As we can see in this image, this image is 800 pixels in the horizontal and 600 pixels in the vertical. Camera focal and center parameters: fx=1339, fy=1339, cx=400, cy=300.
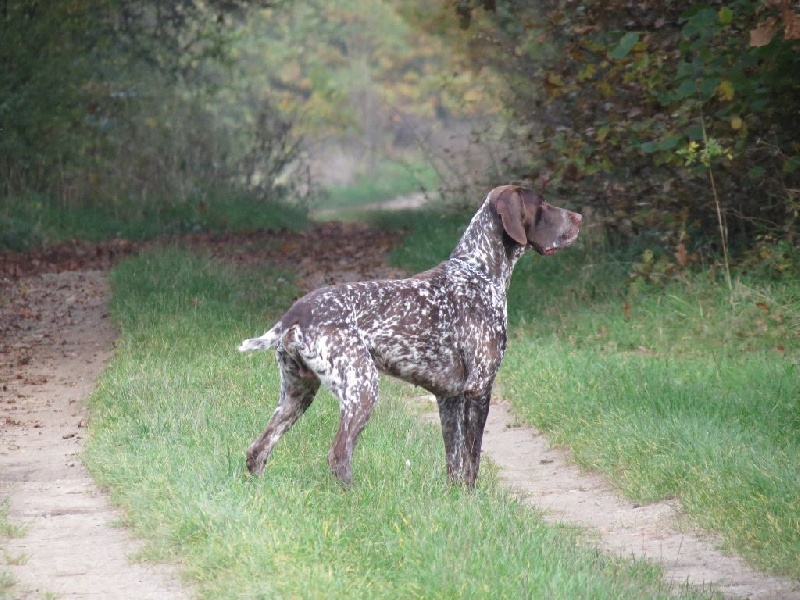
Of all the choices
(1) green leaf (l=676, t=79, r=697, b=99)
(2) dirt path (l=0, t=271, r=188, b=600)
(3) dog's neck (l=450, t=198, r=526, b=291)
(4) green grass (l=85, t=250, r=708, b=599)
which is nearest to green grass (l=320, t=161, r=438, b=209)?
(2) dirt path (l=0, t=271, r=188, b=600)

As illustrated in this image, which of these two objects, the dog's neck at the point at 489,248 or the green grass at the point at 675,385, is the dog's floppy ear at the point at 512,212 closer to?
the dog's neck at the point at 489,248

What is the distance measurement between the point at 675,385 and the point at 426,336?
3122mm

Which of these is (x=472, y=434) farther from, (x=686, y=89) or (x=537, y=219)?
(x=686, y=89)

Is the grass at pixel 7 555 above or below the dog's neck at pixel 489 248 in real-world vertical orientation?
below

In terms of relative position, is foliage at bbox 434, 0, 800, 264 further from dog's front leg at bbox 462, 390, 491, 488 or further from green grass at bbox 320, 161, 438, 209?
green grass at bbox 320, 161, 438, 209

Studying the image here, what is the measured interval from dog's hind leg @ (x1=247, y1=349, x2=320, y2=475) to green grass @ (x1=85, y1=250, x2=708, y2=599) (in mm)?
113

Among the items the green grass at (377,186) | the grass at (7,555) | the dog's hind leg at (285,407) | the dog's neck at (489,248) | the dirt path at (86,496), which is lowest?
the green grass at (377,186)

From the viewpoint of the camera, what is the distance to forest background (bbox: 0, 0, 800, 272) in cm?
1180

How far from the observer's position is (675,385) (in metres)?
9.56

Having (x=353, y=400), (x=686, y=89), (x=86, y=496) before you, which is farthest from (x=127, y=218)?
(x=353, y=400)

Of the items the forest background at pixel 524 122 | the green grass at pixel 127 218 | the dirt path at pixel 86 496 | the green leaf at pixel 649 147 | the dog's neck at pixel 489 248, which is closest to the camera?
the dirt path at pixel 86 496

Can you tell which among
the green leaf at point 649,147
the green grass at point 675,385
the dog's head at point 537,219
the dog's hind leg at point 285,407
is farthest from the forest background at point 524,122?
the dog's hind leg at point 285,407

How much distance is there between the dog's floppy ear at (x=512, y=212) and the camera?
745cm

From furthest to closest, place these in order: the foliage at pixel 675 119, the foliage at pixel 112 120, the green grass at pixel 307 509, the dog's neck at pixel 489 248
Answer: the foliage at pixel 112 120 < the foliage at pixel 675 119 < the dog's neck at pixel 489 248 < the green grass at pixel 307 509
